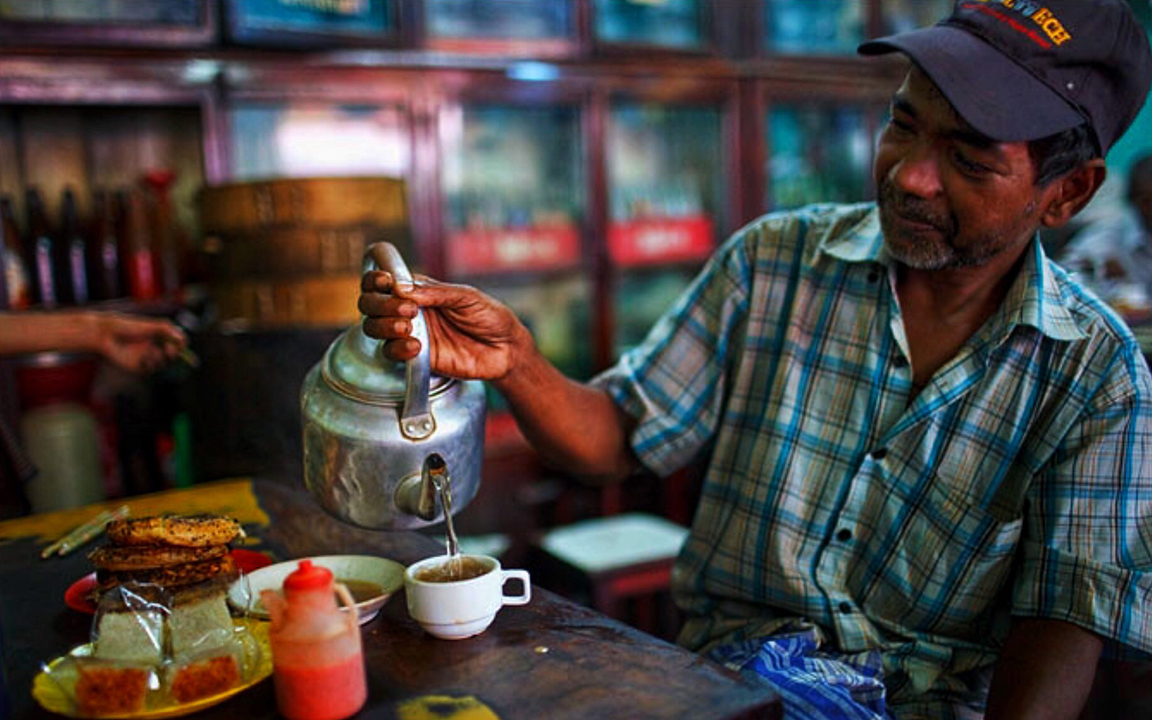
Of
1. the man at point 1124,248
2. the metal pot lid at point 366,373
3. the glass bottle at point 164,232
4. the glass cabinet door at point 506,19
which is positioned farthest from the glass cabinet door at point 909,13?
the metal pot lid at point 366,373

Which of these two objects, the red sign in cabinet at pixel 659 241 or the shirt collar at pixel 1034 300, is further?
the red sign in cabinet at pixel 659 241

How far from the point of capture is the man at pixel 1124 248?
3.54 meters

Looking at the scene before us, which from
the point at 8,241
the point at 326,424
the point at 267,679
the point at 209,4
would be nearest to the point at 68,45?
the point at 209,4

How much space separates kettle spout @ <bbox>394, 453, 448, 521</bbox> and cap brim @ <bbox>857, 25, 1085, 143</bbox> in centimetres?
80

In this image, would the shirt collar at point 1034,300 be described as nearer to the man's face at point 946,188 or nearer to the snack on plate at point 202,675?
the man's face at point 946,188

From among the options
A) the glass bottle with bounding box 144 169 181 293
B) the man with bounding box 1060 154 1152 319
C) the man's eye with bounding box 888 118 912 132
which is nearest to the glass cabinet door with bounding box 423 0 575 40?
the glass bottle with bounding box 144 169 181 293

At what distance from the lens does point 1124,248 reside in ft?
13.5

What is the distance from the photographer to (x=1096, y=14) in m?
1.33

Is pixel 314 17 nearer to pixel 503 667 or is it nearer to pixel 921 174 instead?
pixel 921 174

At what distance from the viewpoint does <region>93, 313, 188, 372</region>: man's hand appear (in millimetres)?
1933

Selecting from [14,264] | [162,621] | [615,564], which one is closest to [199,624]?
[162,621]

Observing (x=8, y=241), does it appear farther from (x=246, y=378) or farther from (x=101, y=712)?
(x=101, y=712)

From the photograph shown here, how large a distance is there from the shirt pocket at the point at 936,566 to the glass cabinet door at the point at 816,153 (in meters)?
2.73

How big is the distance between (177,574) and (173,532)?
48mm
